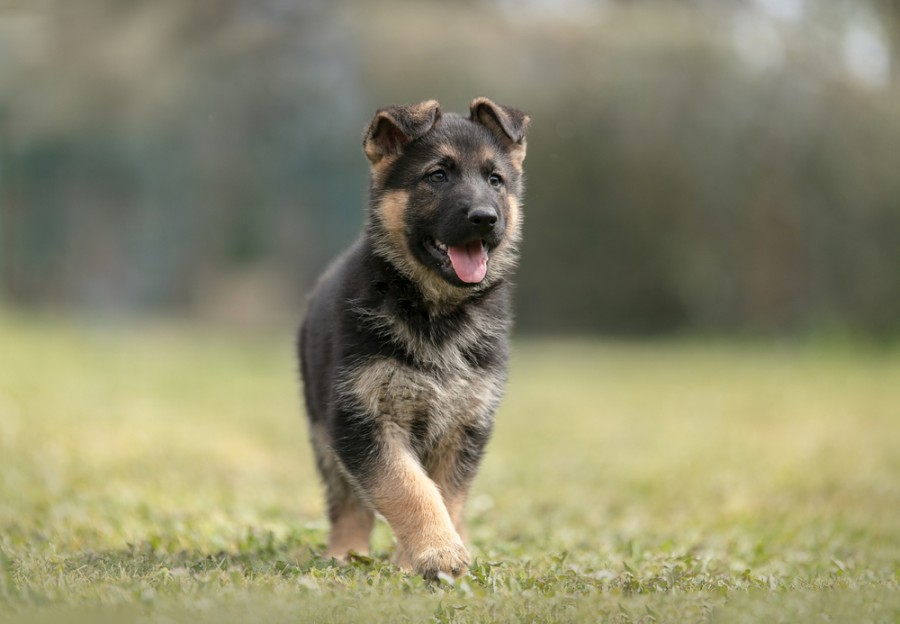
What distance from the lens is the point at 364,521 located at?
6137 millimetres

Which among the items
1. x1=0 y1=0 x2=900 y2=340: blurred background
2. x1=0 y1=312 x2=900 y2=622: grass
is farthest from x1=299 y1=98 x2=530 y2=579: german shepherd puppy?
x1=0 y1=0 x2=900 y2=340: blurred background

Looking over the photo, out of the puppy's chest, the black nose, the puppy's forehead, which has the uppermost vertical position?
the puppy's forehead

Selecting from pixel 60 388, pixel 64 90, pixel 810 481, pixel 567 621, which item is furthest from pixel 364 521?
pixel 64 90

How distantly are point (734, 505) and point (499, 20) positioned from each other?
622 inches

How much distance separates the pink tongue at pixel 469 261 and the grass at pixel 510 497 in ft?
4.26

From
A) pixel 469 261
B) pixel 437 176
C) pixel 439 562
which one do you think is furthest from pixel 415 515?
pixel 437 176

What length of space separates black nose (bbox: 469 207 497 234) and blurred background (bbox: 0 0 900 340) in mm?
15709

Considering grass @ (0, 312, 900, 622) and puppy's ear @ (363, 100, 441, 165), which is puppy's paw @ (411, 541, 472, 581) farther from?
puppy's ear @ (363, 100, 441, 165)

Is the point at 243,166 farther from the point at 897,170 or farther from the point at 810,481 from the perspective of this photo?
the point at 810,481

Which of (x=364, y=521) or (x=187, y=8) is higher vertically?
(x=187, y=8)

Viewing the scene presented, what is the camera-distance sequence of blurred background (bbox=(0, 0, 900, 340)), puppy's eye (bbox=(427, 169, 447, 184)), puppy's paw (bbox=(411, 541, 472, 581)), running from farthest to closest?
1. blurred background (bbox=(0, 0, 900, 340))
2. puppy's eye (bbox=(427, 169, 447, 184))
3. puppy's paw (bbox=(411, 541, 472, 581))

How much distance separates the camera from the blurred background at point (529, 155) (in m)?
21.6

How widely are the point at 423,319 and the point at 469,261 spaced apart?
0.34 m

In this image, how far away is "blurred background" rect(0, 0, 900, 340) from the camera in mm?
21641
